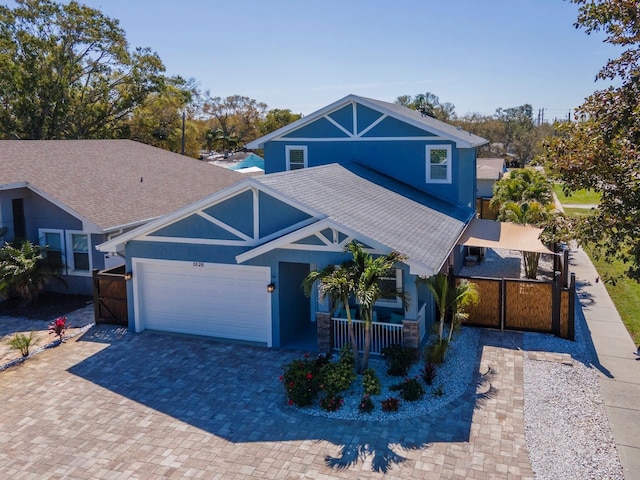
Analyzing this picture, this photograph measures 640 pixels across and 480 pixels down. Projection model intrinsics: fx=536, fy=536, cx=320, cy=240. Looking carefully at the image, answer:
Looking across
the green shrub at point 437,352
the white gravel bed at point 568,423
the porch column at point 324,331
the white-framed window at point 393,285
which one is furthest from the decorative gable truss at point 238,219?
the white gravel bed at point 568,423

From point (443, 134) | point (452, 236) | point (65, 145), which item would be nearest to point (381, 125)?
point (443, 134)

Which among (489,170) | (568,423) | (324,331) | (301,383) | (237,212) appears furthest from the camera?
(489,170)

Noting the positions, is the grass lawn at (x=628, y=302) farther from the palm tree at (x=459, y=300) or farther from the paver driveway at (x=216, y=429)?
the paver driveway at (x=216, y=429)

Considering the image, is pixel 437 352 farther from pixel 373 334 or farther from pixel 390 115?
pixel 390 115

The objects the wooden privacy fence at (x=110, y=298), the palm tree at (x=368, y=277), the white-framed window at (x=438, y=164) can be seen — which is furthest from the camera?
the white-framed window at (x=438, y=164)

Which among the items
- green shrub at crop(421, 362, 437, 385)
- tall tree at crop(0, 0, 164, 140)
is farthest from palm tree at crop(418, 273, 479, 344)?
tall tree at crop(0, 0, 164, 140)

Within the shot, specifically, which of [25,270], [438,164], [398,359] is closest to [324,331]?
[398,359]

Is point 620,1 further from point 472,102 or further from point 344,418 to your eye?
point 472,102
